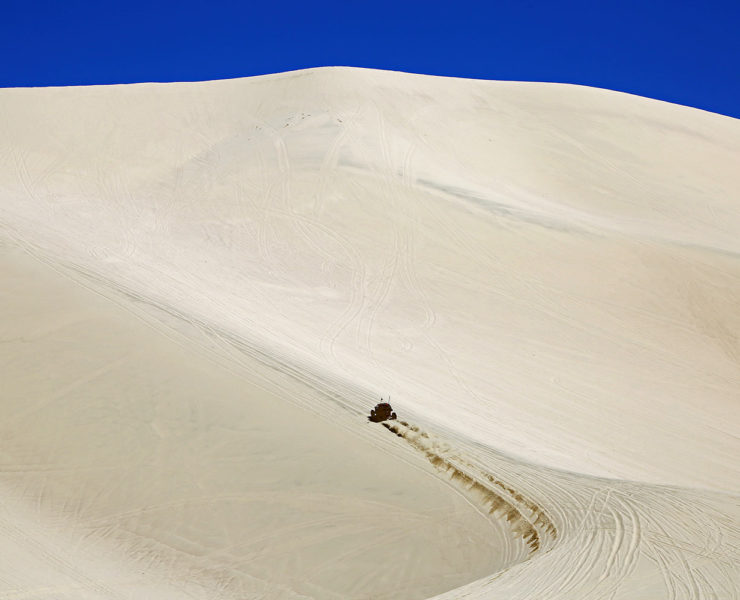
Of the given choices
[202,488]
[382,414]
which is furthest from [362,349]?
[202,488]

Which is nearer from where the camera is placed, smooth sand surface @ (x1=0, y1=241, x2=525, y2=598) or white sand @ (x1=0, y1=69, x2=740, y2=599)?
smooth sand surface @ (x1=0, y1=241, x2=525, y2=598)

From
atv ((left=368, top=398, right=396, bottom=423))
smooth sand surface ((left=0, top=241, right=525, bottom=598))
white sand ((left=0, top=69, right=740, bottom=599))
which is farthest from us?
→ atv ((left=368, top=398, right=396, bottom=423))

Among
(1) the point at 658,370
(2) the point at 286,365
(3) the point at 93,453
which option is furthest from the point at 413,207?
(3) the point at 93,453

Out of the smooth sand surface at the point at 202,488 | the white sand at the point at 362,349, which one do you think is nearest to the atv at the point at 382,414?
→ the smooth sand surface at the point at 202,488

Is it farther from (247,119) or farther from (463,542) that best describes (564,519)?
(247,119)

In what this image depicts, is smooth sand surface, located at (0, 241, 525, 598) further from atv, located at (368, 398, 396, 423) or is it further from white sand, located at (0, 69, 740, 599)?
atv, located at (368, 398, 396, 423)

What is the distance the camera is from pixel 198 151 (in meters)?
27.7

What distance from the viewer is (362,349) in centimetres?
1560

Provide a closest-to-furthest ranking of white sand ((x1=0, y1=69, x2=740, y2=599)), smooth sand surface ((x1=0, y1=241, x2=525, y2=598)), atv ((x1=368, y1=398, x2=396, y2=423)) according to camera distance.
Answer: smooth sand surface ((x1=0, y1=241, x2=525, y2=598)) → white sand ((x1=0, y1=69, x2=740, y2=599)) → atv ((x1=368, y1=398, x2=396, y2=423))

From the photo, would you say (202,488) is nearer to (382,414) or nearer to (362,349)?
(382,414)

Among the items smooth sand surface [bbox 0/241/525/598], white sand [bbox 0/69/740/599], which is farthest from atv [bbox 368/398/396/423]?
white sand [bbox 0/69/740/599]

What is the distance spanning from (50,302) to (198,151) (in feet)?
47.9

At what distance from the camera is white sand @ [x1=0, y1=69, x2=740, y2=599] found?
8.91 m

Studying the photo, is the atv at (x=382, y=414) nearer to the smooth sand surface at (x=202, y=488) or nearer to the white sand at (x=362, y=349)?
the smooth sand surface at (x=202, y=488)
